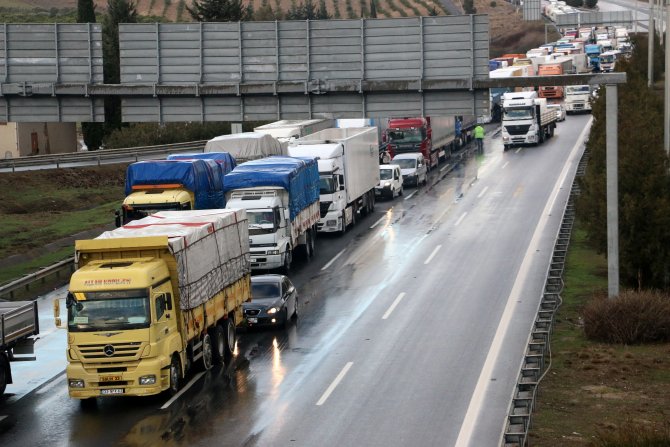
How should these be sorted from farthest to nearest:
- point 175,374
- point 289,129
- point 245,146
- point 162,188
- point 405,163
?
point 405,163
point 289,129
point 245,146
point 162,188
point 175,374

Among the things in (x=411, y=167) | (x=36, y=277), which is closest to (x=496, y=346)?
(x=36, y=277)

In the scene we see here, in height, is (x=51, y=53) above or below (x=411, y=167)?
above

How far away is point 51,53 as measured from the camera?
4703cm

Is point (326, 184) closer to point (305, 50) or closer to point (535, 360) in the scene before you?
point (305, 50)

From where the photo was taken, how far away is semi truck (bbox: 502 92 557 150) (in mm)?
75500

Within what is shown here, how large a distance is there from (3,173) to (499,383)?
43.2 metres

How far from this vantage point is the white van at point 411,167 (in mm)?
63250

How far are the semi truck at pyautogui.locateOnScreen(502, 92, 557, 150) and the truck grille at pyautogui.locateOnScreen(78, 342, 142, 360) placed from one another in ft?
174

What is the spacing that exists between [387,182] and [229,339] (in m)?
30.7

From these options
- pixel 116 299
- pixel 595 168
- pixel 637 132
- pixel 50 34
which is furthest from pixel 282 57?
pixel 116 299

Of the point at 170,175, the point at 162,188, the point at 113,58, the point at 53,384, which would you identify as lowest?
the point at 53,384

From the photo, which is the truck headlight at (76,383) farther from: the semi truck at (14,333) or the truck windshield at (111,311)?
the semi truck at (14,333)

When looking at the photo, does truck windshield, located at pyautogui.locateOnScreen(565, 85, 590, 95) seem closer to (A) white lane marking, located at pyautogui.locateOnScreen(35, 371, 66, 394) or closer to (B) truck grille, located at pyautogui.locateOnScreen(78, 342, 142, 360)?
(A) white lane marking, located at pyautogui.locateOnScreen(35, 371, 66, 394)

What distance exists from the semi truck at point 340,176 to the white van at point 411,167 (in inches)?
327
